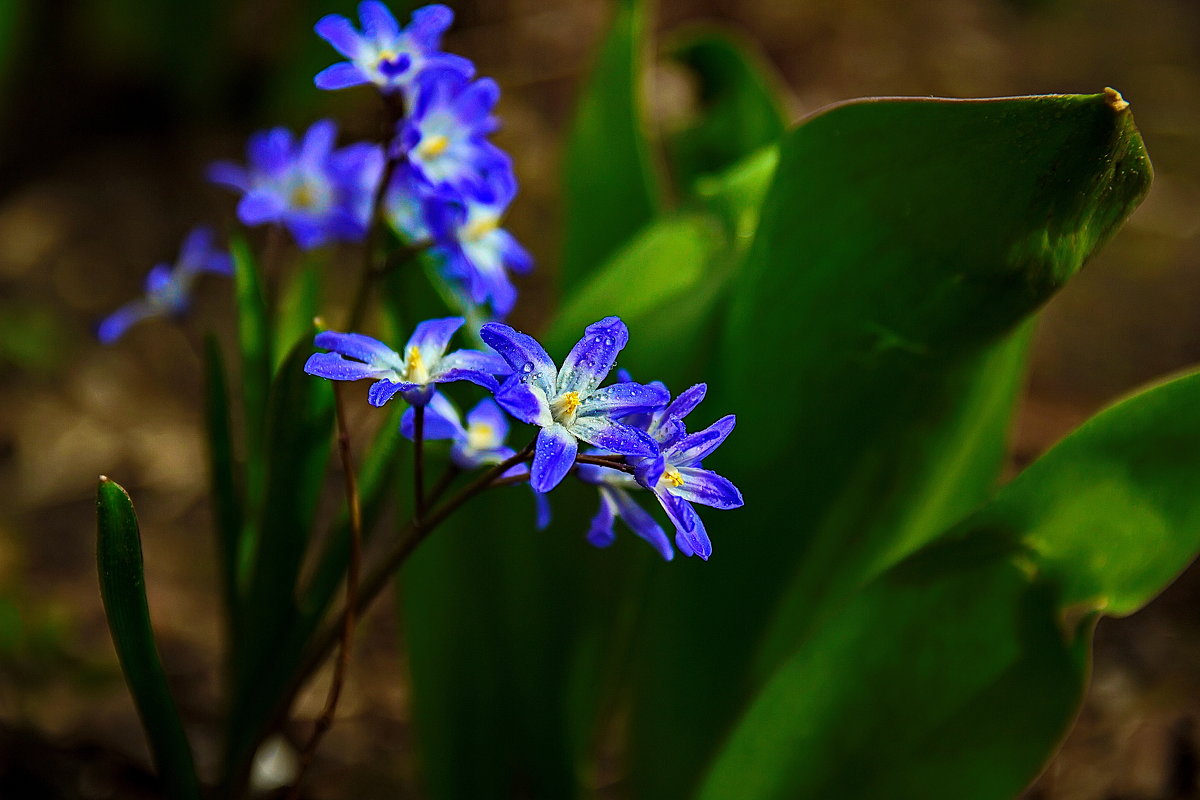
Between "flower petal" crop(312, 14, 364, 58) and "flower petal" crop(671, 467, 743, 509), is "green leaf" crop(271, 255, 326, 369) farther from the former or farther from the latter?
"flower petal" crop(671, 467, 743, 509)

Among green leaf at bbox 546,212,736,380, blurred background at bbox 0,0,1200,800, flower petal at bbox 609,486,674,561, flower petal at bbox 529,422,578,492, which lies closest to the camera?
flower petal at bbox 529,422,578,492

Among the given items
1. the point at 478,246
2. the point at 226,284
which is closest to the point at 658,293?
the point at 478,246

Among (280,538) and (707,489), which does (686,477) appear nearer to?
(707,489)

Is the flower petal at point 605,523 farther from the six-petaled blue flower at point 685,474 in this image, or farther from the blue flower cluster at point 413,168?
the blue flower cluster at point 413,168

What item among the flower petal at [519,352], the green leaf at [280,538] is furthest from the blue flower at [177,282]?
the flower petal at [519,352]

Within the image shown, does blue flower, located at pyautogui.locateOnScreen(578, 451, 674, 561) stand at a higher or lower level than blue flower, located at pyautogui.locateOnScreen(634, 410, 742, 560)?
lower

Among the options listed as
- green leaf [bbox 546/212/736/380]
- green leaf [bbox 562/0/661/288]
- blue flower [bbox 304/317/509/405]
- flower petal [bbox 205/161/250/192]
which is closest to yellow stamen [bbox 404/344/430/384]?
blue flower [bbox 304/317/509/405]
